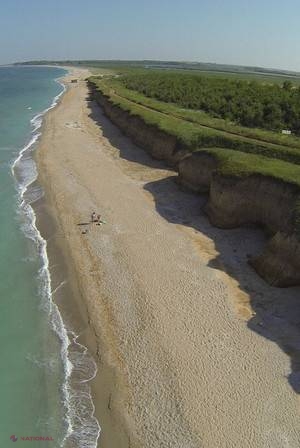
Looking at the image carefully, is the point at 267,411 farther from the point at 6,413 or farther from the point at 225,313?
the point at 6,413

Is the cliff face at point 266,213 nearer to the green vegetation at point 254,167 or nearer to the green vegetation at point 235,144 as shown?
the green vegetation at point 254,167

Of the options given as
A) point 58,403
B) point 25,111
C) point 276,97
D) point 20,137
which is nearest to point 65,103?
point 25,111

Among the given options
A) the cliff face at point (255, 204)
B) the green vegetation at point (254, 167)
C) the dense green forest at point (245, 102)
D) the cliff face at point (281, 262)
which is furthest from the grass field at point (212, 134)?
the cliff face at point (281, 262)

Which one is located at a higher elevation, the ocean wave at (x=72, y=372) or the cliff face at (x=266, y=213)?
the cliff face at (x=266, y=213)

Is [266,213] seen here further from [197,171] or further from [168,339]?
[168,339]

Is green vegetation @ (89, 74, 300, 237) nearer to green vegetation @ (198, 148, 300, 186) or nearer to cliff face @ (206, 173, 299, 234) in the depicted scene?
green vegetation @ (198, 148, 300, 186)

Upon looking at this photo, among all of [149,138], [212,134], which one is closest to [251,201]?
[212,134]

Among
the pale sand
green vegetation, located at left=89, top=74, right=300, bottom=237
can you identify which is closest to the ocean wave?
the pale sand
